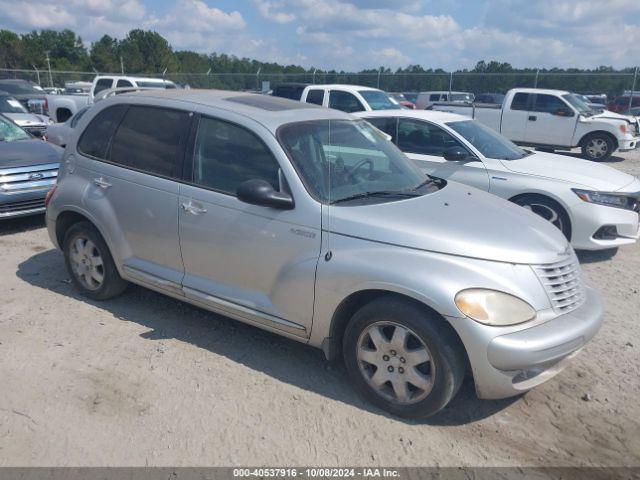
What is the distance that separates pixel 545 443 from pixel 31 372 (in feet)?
11.3

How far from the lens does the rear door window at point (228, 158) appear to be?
3.82 m

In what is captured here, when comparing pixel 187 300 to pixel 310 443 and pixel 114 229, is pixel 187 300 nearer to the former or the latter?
pixel 114 229

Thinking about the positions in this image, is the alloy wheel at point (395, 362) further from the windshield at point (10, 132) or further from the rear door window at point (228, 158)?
the windshield at point (10, 132)

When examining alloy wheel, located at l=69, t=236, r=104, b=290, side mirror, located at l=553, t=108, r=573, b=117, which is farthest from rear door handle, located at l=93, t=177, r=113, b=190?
side mirror, located at l=553, t=108, r=573, b=117

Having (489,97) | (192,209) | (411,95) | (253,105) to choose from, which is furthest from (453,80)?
(192,209)

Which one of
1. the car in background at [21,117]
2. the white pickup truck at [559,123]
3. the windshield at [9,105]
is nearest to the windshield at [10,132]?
the car in background at [21,117]

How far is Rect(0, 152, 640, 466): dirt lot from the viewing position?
3059 mm

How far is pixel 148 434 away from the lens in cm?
317

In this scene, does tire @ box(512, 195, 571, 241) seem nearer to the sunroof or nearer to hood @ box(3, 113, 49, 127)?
the sunroof

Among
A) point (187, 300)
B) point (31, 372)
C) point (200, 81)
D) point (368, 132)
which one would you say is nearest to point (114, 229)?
point (187, 300)

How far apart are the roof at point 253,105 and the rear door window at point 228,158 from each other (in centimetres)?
15

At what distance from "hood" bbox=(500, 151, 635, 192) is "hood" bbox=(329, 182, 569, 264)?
2982mm

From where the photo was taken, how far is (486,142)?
23.7ft

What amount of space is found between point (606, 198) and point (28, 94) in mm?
20777
